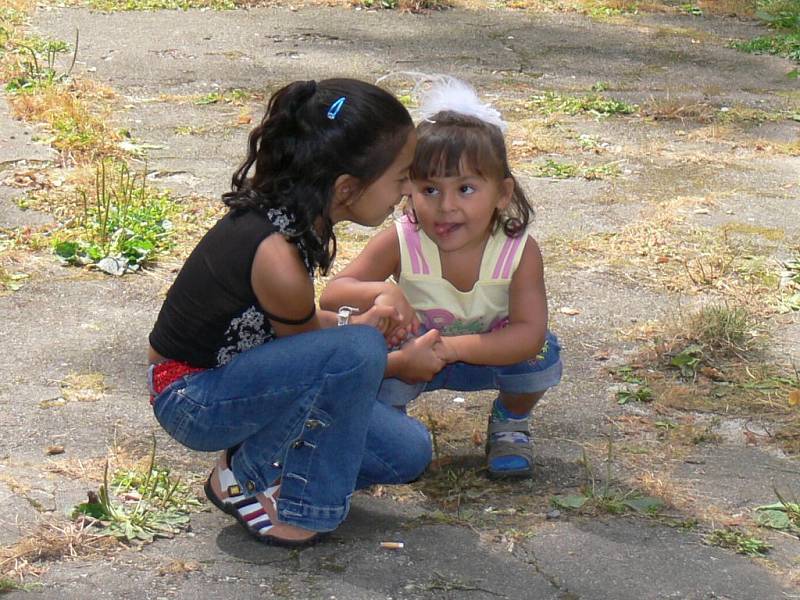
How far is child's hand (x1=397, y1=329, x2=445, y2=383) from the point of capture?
119 inches

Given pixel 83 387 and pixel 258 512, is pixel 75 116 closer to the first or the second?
pixel 83 387

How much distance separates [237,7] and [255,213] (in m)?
7.24

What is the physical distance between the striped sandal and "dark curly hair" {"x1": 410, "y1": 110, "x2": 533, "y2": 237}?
900mm

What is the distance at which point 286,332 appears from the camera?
2.79 m

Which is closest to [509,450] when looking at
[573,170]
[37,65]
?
[573,170]

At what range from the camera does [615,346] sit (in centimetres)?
423

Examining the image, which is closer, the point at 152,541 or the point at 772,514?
the point at 152,541

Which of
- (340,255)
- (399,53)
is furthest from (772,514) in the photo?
(399,53)

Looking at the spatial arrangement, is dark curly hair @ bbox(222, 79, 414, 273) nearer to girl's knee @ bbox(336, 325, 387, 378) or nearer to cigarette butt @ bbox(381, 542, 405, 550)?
girl's knee @ bbox(336, 325, 387, 378)

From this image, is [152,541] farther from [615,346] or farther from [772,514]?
[615,346]

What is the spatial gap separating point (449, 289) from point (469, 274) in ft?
0.24

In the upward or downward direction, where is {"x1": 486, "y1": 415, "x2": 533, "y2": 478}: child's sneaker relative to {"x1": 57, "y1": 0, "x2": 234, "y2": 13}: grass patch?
downward

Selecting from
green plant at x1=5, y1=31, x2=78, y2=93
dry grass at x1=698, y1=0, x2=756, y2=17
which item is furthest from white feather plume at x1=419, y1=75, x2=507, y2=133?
dry grass at x1=698, y1=0, x2=756, y2=17

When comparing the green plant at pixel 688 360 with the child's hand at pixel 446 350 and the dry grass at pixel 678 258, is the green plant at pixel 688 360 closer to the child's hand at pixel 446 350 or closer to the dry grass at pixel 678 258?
the dry grass at pixel 678 258
